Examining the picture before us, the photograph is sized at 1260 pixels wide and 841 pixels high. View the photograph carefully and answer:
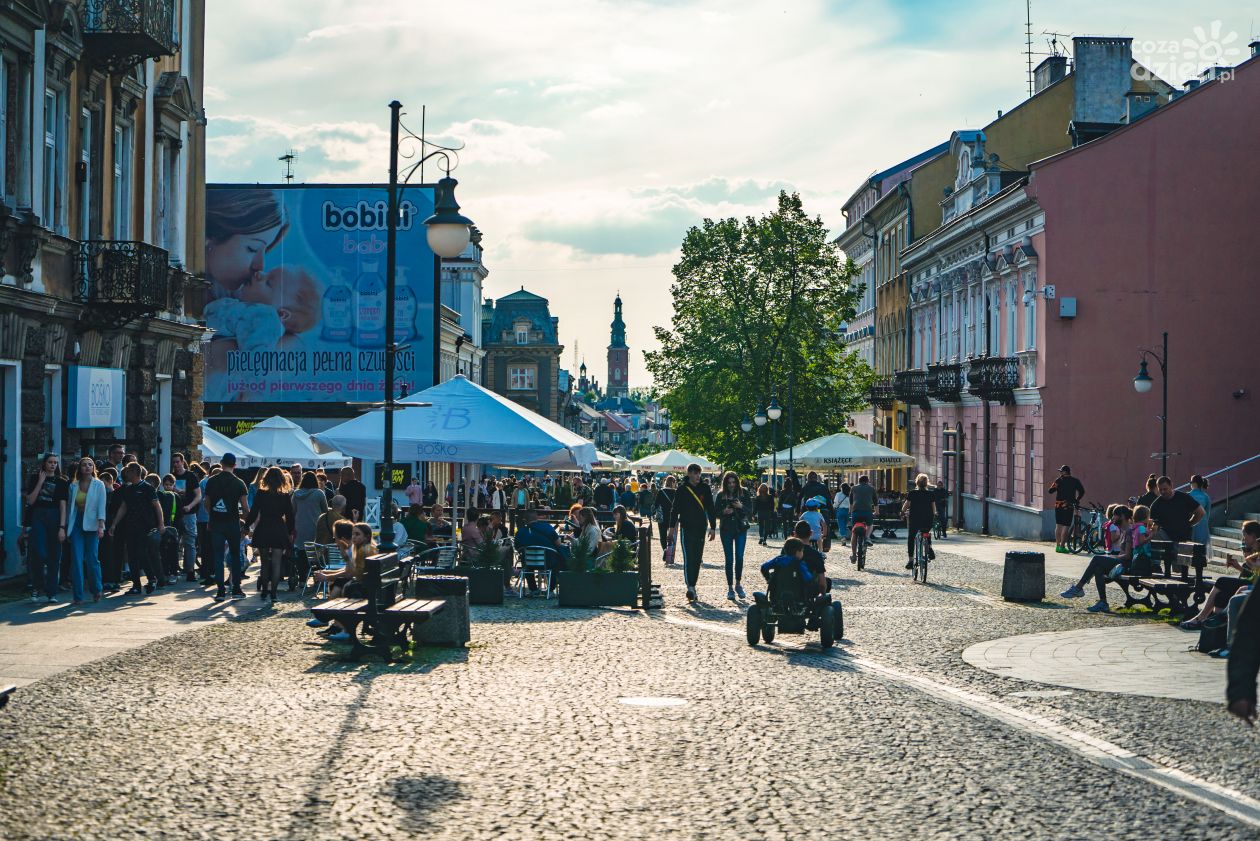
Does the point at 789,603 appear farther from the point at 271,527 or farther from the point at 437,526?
→ the point at 437,526

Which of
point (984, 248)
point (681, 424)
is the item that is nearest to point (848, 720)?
point (984, 248)

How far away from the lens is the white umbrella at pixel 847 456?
1631 inches

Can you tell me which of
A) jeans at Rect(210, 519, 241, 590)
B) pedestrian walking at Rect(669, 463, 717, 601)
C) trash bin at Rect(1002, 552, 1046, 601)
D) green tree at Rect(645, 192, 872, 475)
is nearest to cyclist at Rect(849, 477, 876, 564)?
trash bin at Rect(1002, 552, 1046, 601)

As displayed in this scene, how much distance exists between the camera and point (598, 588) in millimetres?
19188

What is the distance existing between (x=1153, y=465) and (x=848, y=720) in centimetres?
3042

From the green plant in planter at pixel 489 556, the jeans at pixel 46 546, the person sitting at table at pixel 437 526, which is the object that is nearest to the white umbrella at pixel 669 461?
the person sitting at table at pixel 437 526

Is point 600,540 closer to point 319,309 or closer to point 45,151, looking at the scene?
point 45,151

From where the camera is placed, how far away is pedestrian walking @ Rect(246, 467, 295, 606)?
1894 cm

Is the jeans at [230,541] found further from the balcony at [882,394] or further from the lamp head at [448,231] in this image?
the balcony at [882,394]

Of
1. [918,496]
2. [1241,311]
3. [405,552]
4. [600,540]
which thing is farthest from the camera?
[1241,311]

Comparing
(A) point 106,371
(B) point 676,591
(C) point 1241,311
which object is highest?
(C) point 1241,311

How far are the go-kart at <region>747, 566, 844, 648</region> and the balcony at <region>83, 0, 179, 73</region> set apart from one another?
1343 cm

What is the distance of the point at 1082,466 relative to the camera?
39.1 m

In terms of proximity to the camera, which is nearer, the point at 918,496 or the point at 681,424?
the point at 918,496
